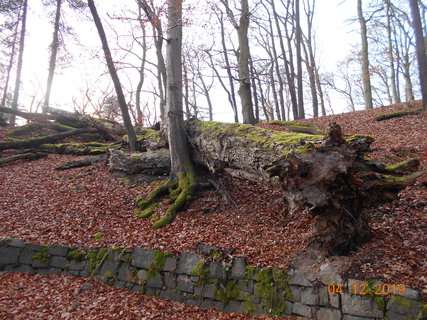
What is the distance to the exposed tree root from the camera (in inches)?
258

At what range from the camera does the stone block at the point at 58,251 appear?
5.89 m

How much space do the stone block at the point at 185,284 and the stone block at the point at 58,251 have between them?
2687mm

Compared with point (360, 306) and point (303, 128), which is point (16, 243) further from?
point (303, 128)

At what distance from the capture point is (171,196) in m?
7.31

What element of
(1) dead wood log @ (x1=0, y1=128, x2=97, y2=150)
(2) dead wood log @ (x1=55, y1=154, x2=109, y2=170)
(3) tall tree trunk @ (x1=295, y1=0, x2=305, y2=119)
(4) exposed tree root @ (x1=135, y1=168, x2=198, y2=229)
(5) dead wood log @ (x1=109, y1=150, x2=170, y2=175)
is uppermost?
(3) tall tree trunk @ (x1=295, y1=0, x2=305, y2=119)

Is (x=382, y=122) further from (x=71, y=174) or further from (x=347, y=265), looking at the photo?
(x=71, y=174)

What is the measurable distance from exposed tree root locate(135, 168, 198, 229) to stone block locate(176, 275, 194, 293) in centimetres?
156

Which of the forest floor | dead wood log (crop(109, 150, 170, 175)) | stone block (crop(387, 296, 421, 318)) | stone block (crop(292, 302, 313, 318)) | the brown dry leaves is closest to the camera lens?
stone block (crop(387, 296, 421, 318))

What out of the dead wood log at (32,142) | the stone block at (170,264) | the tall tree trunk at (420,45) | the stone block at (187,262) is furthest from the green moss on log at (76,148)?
the tall tree trunk at (420,45)

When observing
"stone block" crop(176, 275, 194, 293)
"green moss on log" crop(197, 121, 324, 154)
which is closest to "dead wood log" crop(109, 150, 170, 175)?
"green moss on log" crop(197, 121, 324, 154)

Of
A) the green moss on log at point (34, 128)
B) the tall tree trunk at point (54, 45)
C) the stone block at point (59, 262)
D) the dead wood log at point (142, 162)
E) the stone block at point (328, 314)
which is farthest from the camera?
the tall tree trunk at point (54, 45)

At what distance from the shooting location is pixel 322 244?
445cm

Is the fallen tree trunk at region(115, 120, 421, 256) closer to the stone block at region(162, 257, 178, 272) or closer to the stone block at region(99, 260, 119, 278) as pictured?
the stone block at region(162, 257, 178, 272)
